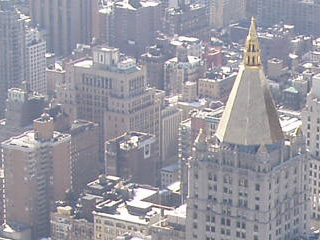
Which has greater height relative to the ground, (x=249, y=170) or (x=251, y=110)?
(x=251, y=110)

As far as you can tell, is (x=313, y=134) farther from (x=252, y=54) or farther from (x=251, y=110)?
(x=252, y=54)

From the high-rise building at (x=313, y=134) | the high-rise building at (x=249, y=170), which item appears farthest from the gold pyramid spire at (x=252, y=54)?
the high-rise building at (x=313, y=134)

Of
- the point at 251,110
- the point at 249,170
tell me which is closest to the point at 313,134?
the point at 251,110

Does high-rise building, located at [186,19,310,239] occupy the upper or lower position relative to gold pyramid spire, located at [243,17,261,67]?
lower

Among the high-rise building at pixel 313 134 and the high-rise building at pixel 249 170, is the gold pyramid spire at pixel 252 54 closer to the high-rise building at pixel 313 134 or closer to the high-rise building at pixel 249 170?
the high-rise building at pixel 249 170

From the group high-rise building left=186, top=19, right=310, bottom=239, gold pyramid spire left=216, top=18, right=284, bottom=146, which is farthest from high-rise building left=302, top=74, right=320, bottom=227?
gold pyramid spire left=216, top=18, right=284, bottom=146

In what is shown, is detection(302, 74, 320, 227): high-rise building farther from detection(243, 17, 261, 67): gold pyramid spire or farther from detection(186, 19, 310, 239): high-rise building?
detection(243, 17, 261, 67): gold pyramid spire

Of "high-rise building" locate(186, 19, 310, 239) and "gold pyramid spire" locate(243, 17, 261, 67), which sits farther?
"gold pyramid spire" locate(243, 17, 261, 67)

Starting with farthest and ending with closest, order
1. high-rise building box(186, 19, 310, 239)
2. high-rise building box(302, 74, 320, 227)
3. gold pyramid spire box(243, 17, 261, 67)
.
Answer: high-rise building box(302, 74, 320, 227) < gold pyramid spire box(243, 17, 261, 67) < high-rise building box(186, 19, 310, 239)

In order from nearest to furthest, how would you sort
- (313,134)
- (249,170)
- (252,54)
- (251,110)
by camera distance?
(249,170), (251,110), (252,54), (313,134)
